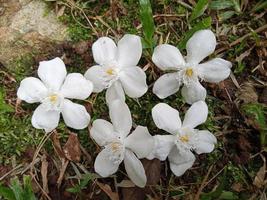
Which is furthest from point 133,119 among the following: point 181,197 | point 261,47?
point 261,47

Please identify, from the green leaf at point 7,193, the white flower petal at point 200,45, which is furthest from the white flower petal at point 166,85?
the green leaf at point 7,193

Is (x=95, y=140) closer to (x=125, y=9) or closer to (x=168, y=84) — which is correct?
(x=168, y=84)

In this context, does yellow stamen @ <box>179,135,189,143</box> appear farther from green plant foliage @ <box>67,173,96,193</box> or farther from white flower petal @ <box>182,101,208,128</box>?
green plant foliage @ <box>67,173,96,193</box>

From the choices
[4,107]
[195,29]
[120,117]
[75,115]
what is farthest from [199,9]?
[4,107]

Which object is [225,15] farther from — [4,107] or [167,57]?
[4,107]

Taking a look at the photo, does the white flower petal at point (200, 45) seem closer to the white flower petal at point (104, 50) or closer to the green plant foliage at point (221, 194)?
the white flower petal at point (104, 50)
